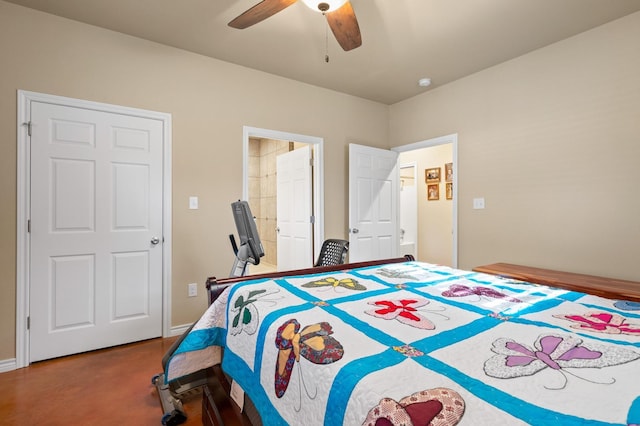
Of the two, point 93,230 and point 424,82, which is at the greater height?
point 424,82

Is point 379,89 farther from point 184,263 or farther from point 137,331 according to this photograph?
point 137,331

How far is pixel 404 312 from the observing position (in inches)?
45.8

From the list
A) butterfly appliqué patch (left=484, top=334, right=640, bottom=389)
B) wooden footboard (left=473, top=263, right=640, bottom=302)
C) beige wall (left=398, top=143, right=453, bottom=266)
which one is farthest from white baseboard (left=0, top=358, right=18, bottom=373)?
beige wall (left=398, top=143, right=453, bottom=266)

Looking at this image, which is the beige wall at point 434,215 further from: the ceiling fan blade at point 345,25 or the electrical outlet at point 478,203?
the ceiling fan blade at point 345,25

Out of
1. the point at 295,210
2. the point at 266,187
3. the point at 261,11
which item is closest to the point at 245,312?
the point at 261,11

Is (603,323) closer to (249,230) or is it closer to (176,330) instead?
(249,230)

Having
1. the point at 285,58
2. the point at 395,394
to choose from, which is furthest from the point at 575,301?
the point at 285,58

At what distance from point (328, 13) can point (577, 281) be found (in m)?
2.62

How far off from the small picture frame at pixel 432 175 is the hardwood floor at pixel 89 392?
4439 mm

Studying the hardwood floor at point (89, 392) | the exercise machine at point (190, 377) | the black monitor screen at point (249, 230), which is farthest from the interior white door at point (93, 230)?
the black monitor screen at point (249, 230)

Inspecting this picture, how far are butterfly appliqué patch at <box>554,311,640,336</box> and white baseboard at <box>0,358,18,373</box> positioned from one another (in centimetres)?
344

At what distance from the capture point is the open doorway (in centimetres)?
367

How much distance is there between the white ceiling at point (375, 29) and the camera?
2.36m

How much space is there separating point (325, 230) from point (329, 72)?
1.81m
